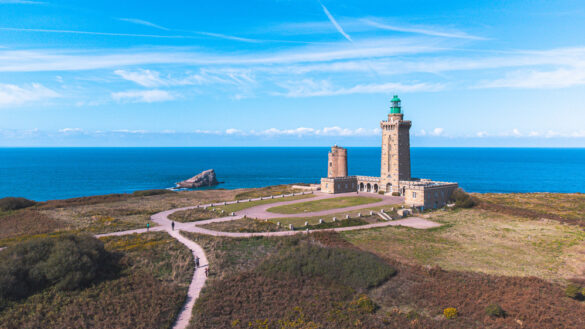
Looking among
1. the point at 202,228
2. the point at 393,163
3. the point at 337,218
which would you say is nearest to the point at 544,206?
the point at 393,163

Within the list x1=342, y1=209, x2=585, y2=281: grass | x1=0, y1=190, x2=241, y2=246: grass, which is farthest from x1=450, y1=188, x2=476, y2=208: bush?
x1=0, y1=190, x2=241, y2=246: grass

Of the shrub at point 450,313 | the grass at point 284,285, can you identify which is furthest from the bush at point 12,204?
the shrub at point 450,313

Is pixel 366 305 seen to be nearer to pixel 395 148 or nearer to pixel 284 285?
pixel 284 285

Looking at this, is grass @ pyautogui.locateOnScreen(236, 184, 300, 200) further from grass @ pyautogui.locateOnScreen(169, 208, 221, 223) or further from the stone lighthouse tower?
the stone lighthouse tower

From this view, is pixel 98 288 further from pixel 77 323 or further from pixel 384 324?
pixel 384 324

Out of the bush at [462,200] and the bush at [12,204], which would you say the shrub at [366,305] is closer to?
the bush at [462,200]
